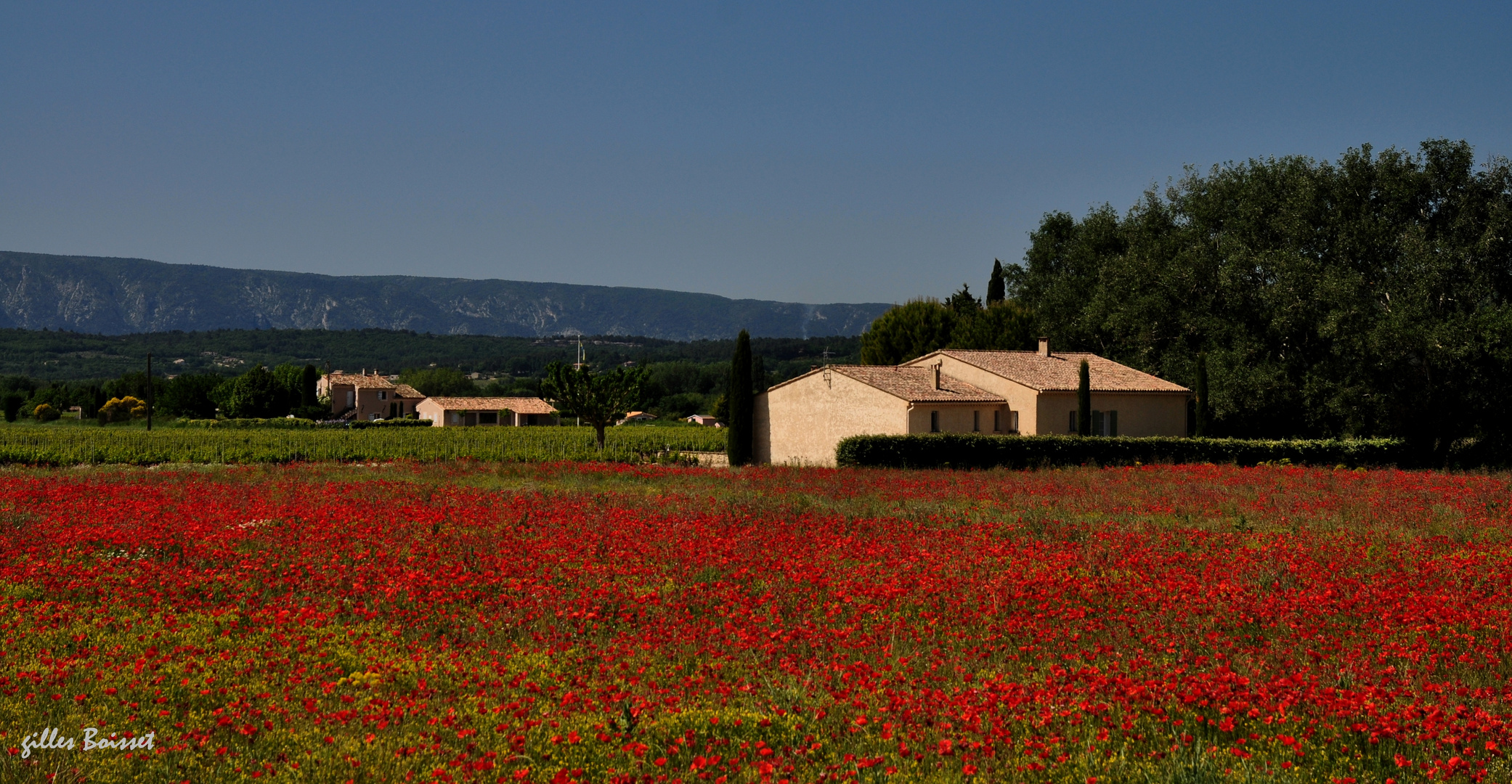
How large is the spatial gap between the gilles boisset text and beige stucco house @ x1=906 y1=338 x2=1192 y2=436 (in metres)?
39.0

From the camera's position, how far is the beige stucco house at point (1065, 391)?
42625 mm

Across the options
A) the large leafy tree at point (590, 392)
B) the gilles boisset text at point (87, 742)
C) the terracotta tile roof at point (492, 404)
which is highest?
the terracotta tile roof at point (492, 404)

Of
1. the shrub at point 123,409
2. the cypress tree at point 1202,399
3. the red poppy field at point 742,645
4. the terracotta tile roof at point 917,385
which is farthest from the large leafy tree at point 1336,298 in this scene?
the shrub at point 123,409

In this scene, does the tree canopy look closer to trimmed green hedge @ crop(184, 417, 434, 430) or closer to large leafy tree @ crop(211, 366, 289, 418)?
trimmed green hedge @ crop(184, 417, 434, 430)

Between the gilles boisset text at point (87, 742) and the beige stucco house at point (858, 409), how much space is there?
32514 millimetres

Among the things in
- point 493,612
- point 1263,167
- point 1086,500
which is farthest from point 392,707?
point 1263,167

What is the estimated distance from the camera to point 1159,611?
10328 mm

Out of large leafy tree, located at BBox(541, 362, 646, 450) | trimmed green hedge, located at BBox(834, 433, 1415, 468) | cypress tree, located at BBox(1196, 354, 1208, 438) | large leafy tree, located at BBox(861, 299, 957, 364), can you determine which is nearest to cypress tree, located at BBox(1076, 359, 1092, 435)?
trimmed green hedge, located at BBox(834, 433, 1415, 468)

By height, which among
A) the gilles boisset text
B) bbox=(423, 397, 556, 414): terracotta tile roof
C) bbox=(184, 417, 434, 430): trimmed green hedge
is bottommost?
the gilles boisset text

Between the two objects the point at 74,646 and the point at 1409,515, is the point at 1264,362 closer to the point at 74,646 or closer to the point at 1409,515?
the point at 1409,515

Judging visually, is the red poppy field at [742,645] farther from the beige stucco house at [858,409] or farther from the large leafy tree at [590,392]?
the large leafy tree at [590,392]

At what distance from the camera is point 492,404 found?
121m

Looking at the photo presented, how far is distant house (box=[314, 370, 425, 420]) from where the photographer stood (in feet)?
412

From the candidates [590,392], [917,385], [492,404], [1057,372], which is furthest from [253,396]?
[1057,372]
